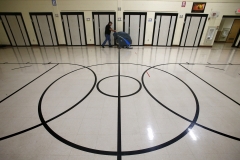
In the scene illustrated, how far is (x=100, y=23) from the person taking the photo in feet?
25.3

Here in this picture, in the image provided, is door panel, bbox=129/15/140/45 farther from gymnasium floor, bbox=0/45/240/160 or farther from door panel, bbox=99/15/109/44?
gymnasium floor, bbox=0/45/240/160

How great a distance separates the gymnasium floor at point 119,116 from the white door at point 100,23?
497cm

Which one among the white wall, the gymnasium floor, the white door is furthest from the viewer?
the white door

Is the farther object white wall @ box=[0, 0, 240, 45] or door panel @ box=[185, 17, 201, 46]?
door panel @ box=[185, 17, 201, 46]

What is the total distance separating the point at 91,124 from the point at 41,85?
2178 millimetres

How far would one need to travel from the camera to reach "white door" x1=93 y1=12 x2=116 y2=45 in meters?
7.50

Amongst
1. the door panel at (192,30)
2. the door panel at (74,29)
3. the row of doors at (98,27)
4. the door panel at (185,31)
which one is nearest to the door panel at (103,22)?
the row of doors at (98,27)

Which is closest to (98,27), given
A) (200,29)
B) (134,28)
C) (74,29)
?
(74,29)

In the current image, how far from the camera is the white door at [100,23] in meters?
7.50

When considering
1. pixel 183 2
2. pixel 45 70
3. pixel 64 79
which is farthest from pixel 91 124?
pixel 183 2

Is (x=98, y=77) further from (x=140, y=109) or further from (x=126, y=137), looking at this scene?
(x=126, y=137)

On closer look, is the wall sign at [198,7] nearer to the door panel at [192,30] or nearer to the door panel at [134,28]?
the door panel at [192,30]

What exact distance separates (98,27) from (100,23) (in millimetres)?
292

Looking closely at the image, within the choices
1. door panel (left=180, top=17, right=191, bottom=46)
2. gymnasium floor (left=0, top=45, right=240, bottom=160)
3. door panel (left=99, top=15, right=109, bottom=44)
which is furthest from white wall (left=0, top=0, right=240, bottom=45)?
gymnasium floor (left=0, top=45, right=240, bottom=160)
